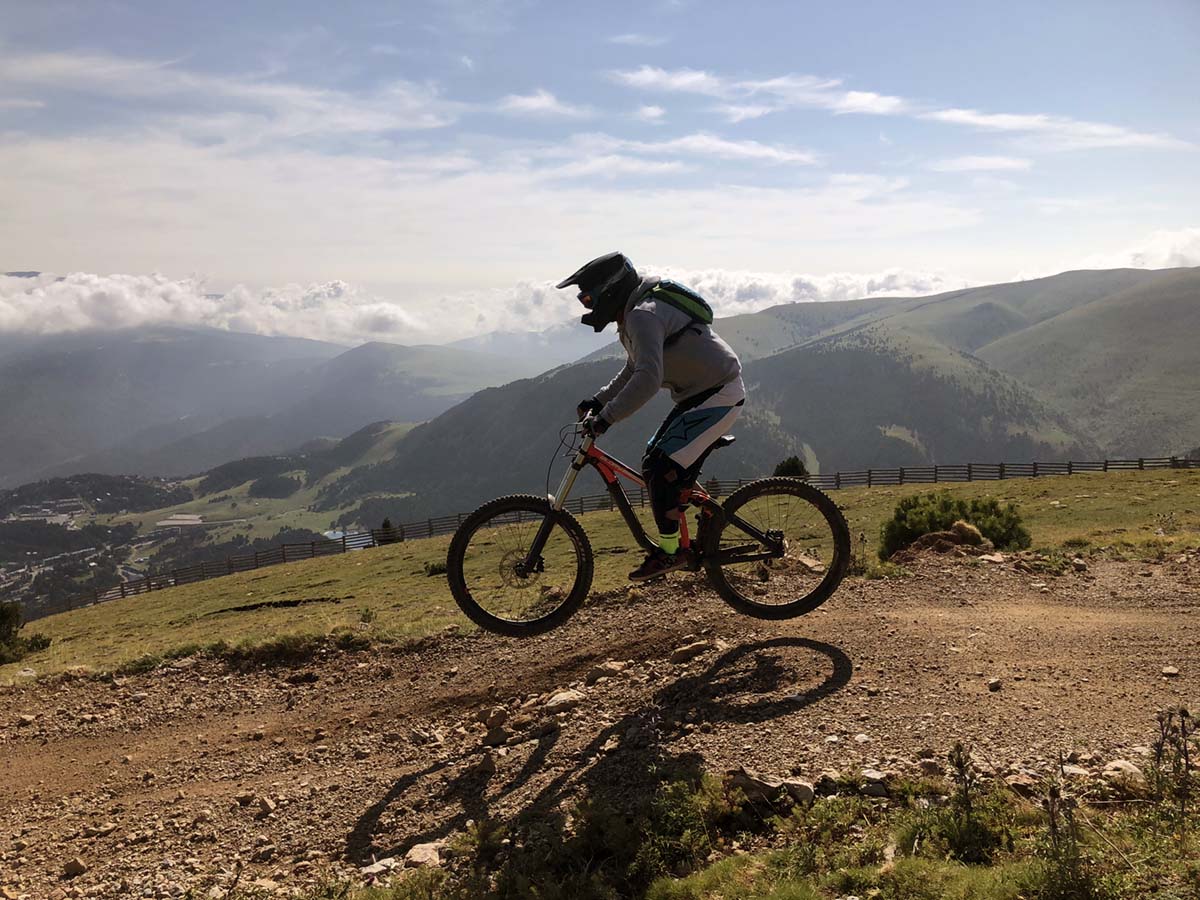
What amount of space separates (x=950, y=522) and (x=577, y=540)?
12796 millimetres

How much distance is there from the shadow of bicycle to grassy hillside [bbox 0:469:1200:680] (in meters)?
7.89

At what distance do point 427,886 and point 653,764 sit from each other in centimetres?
198

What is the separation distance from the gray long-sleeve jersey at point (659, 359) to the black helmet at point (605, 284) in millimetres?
111

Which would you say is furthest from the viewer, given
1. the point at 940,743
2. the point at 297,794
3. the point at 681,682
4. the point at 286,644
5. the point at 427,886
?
the point at 286,644

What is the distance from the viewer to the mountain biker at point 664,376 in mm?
7238

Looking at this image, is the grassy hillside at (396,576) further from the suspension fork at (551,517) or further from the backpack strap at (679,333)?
the backpack strap at (679,333)

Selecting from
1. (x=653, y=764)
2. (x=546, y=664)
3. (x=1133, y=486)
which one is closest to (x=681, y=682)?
(x=653, y=764)

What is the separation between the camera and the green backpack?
295 inches

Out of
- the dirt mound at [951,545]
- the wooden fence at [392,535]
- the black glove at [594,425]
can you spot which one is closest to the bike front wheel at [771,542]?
the black glove at [594,425]

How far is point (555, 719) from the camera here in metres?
7.74

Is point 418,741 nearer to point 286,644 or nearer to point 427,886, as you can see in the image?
point 427,886

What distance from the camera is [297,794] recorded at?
24.1 feet

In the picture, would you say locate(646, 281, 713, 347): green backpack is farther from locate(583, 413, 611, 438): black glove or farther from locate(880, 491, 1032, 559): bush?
locate(880, 491, 1032, 559): bush

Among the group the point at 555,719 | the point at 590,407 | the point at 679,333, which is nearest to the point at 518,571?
the point at 555,719
